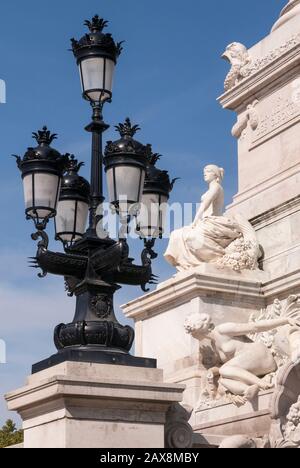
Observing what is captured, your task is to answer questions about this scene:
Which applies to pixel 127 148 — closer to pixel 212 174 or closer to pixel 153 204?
pixel 153 204

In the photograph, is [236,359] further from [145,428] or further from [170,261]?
[145,428]

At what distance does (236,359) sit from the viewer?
A: 1330cm

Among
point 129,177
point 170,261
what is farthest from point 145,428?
point 170,261

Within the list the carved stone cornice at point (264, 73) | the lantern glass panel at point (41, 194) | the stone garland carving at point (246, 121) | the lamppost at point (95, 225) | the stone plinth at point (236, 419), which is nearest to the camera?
the lamppost at point (95, 225)

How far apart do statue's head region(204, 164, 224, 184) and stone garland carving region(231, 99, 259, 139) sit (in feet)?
7.24

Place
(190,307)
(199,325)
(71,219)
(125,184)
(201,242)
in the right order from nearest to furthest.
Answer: (125,184)
(71,219)
(199,325)
(190,307)
(201,242)

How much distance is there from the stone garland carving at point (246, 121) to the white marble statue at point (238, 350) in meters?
5.78

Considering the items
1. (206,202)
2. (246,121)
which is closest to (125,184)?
(206,202)

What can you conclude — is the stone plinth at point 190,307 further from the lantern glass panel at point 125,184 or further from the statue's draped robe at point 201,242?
the lantern glass panel at point 125,184

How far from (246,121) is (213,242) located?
3910mm

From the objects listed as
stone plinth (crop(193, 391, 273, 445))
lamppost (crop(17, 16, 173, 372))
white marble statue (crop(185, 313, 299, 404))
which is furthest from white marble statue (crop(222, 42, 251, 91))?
lamppost (crop(17, 16, 173, 372))

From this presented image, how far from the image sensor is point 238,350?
13.7m

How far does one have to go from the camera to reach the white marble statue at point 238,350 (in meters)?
13.0

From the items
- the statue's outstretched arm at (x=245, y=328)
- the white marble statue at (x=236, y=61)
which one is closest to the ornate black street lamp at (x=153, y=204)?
the statue's outstretched arm at (x=245, y=328)
